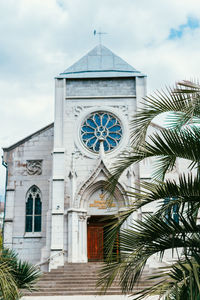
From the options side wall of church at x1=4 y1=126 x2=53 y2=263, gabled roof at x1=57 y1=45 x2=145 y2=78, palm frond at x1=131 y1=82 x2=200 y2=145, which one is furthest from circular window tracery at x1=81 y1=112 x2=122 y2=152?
palm frond at x1=131 y1=82 x2=200 y2=145

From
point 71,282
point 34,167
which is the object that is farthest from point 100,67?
point 71,282

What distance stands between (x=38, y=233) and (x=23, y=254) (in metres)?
1.33

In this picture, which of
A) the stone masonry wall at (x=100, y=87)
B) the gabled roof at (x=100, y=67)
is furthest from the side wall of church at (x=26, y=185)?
the gabled roof at (x=100, y=67)

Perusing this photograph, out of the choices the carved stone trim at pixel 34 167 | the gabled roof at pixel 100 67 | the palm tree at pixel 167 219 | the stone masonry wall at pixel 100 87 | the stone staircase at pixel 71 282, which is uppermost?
the gabled roof at pixel 100 67

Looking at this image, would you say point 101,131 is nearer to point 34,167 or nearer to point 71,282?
point 34,167

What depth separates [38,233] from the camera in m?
23.8

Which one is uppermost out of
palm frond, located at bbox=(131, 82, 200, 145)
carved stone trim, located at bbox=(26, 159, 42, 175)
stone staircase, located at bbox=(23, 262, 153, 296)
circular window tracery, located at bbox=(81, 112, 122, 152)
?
circular window tracery, located at bbox=(81, 112, 122, 152)

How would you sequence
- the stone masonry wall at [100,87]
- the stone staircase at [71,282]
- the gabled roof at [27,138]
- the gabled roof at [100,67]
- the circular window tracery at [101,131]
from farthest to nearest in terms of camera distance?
the gabled roof at [27,138]
the gabled roof at [100,67]
the stone masonry wall at [100,87]
the circular window tracery at [101,131]
the stone staircase at [71,282]

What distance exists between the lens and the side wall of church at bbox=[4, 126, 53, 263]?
23.7 metres

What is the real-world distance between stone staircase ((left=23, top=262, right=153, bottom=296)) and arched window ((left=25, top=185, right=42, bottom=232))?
4.05 m

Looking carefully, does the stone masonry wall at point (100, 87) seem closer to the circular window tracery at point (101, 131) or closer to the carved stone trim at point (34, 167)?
the circular window tracery at point (101, 131)

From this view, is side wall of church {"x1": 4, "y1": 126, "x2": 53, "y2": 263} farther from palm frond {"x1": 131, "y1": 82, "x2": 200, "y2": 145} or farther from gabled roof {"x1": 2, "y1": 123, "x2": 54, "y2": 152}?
palm frond {"x1": 131, "y1": 82, "x2": 200, "y2": 145}

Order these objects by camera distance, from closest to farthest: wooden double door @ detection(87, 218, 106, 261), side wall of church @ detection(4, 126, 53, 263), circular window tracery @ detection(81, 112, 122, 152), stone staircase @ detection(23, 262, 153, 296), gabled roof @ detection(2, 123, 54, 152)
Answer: stone staircase @ detection(23, 262, 153, 296), wooden double door @ detection(87, 218, 106, 261), circular window tracery @ detection(81, 112, 122, 152), side wall of church @ detection(4, 126, 53, 263), gabled roof @ detection(2, 123, 54, 152)

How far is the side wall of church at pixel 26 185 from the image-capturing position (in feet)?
77.9
